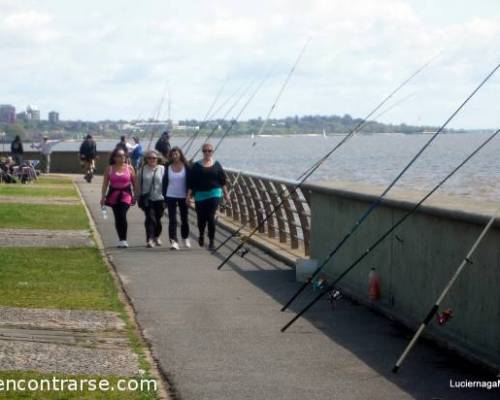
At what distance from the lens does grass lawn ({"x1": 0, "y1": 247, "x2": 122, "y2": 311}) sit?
11.9m

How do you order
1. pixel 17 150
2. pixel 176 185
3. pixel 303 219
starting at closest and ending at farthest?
1. pixel 303 219
2. pixel 176 185
3. pixel 17 150

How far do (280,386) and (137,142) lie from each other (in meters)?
32.3

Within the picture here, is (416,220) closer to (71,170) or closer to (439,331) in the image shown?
(439,331)

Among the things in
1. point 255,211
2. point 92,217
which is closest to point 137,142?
point 92,217

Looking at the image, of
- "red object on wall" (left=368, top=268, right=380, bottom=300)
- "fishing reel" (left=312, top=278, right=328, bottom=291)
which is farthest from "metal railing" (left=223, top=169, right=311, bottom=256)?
"red object on wall" (left=368, top=268, right=380, bottom=300)

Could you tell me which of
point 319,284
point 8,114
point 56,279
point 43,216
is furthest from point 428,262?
point 8,114

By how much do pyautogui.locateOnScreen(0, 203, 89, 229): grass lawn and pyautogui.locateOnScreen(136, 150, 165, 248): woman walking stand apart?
367 cm

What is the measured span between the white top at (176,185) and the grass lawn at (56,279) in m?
1.47

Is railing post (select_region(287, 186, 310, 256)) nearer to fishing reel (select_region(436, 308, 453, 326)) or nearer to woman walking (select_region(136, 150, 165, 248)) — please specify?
woman walking (select_region(136, 150, 165, 248))

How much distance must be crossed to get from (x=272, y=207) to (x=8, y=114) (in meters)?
47.5

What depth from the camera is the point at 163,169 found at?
18.3 meters

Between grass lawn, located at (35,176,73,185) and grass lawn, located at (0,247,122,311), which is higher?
grass lawn, located at (0,247,122,311)

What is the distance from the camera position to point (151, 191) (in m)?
18.1

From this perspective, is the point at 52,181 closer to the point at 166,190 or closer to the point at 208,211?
the point at 166,190
